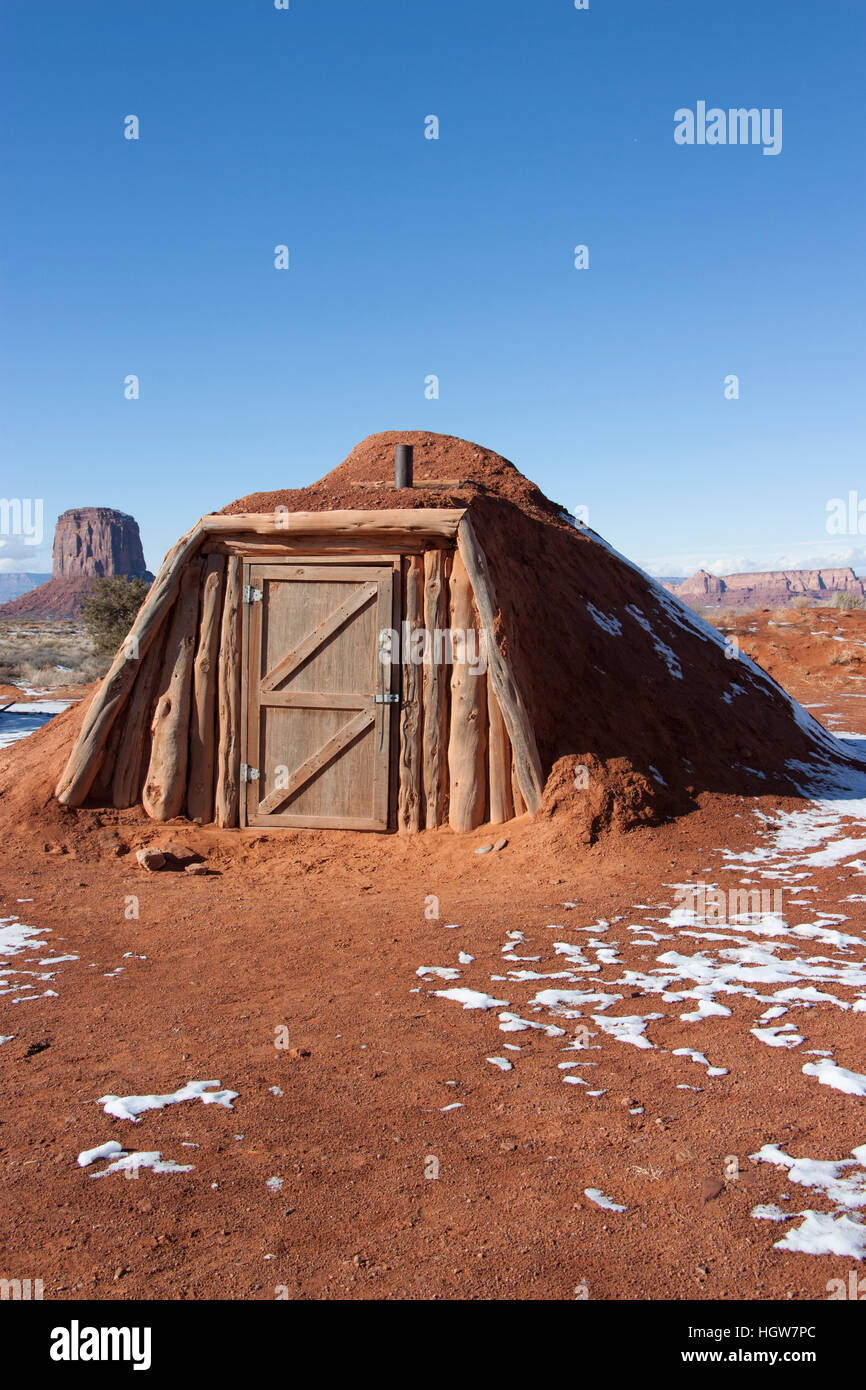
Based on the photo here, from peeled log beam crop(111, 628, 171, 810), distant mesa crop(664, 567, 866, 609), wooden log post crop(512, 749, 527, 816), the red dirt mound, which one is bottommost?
wooden log post crop(512, 749, 527, 816)

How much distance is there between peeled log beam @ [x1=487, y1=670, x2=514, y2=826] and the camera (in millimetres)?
8094

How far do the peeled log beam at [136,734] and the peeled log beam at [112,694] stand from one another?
127 millimetres

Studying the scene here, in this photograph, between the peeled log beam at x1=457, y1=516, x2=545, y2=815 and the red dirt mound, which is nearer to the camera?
the peeled log beam at x1=457, y1=516, x2=545, y2=815

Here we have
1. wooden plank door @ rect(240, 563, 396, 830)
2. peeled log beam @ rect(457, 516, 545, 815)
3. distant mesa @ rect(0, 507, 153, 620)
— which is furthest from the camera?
distant mesa @ rect(0, 507, 153, 620)

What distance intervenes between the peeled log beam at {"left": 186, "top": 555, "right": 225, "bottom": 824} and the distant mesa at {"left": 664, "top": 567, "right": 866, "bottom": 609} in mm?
107638

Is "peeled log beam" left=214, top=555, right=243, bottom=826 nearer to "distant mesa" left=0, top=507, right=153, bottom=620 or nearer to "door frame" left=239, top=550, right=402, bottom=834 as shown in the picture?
"door frame" left=239, top=550, right=402, bottom=834

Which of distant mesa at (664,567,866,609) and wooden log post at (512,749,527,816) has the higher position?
distant mesa at (664,567,866,609)

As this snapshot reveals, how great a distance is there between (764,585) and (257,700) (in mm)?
127342

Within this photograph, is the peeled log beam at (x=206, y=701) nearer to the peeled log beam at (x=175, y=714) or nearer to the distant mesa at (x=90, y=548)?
the peeled log beam at (x=175, y=714)

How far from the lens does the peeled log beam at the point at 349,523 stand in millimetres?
8109

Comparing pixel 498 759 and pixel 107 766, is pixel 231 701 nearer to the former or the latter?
pixel 107 766

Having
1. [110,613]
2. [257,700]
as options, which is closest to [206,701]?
[257,700]

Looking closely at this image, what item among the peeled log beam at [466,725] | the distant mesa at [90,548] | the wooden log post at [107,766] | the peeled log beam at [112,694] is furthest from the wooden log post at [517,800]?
the distant mesa at [90,548]

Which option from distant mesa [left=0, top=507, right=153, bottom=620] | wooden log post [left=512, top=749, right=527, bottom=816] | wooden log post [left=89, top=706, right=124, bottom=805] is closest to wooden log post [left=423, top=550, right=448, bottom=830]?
wooden log post [left=512, top=749, right=527, bottom=816]
